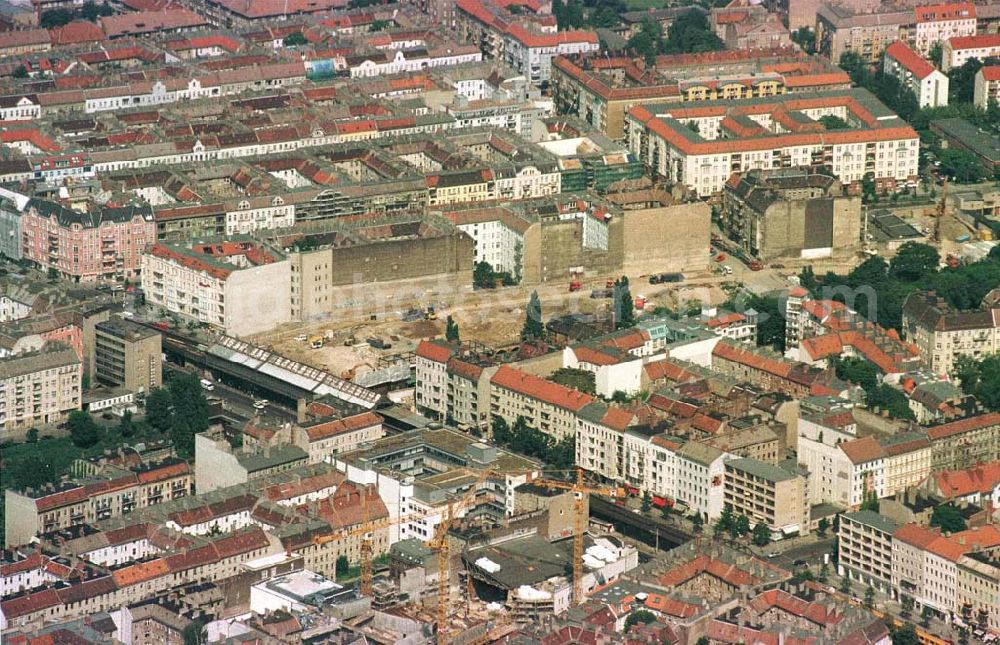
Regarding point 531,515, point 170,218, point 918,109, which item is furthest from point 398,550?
point 918,109

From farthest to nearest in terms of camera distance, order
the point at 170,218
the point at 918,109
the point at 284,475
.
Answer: the point at 918,109 → the point at 170,218 → the point at 284,475

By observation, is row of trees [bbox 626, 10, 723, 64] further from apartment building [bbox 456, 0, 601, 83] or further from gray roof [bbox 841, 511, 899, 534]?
gray roof [bbox 841, 511, 899, 534]

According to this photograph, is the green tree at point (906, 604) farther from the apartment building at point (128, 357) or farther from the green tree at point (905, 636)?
the apartment building at point (128, 357)

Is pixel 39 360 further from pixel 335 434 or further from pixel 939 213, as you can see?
pixel 939 213

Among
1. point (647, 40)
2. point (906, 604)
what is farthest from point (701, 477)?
point (647, 40)

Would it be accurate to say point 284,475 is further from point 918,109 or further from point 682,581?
point 918,109

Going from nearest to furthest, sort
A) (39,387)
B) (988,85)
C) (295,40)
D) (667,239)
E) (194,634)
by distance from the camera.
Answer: (194,634), (39,387), (667,239), (988,85), (295,40)

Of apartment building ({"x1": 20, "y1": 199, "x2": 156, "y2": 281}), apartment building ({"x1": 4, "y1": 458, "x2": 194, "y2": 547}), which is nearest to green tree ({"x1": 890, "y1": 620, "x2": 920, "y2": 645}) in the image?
apartment building ({"x1": 4, "y1": 458, "x2": 194, "y2": 547})
